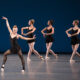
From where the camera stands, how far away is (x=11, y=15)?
54.8 ft

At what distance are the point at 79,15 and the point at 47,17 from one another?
1536 millimetres

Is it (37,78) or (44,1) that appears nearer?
(37,78)

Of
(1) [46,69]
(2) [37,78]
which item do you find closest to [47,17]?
(1) [46,69]

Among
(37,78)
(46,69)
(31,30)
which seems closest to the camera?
(37,78)

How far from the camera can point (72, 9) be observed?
54.4 feet

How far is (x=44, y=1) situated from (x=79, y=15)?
1.82 metres

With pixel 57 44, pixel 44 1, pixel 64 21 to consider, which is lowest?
pixel 57 44

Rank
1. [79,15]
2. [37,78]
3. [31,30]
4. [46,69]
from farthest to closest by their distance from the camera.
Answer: [79,15] → [31,30] → [46,69] → [37,78]

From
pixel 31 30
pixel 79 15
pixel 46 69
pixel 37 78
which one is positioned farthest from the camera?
pixel 79 15

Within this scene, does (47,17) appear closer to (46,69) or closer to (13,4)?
(13,4)

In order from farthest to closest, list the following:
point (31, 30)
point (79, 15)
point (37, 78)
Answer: point (79, 15)
point (31, 30)
point (37, 78)

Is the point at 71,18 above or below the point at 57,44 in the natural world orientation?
above

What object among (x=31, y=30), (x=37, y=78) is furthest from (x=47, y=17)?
(x=37, y=78)

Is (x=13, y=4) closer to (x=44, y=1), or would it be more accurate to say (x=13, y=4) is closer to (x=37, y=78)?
(x=44, y=1)
